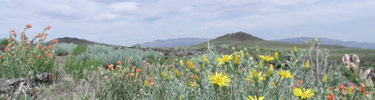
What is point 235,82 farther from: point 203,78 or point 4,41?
point 4,41

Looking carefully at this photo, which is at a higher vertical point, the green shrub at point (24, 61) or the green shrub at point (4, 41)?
the green shrub at point (4, 41)

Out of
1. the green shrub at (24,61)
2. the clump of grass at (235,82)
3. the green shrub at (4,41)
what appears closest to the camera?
the clump of grass at (235,82)

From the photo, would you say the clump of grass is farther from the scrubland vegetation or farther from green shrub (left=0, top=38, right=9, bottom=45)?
green shrub (left=0, top=38, right=9, bottom=45)

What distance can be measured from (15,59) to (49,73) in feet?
1.78

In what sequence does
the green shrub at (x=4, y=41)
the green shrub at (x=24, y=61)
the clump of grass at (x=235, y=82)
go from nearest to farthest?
the clump of grass at (x=235, y=82)
the green shrub at (x=24, y=61)
the green shrub at (x=4, y=41)

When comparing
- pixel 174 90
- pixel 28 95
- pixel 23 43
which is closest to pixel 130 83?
pixel 174 90

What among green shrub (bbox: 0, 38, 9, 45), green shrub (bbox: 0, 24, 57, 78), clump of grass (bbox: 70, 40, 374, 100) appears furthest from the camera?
green shrub (bbox: 0, 38, 9, 45)

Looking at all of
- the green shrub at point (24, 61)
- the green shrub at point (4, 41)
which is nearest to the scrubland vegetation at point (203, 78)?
the green shrub at point (24, 61)

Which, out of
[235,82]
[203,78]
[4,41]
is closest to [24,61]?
[203,78]

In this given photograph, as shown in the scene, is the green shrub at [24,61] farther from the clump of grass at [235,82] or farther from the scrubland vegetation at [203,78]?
the clump of grass at [235,82]

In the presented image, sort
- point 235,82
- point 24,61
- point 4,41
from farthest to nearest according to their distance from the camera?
point 4,41 → point 24,61 → point 235,82

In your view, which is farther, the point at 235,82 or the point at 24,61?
the point at 24,61

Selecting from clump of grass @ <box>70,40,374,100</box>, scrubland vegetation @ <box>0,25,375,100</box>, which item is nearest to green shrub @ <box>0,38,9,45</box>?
scrubland vegetation @ <box>0,25,375,100</box>

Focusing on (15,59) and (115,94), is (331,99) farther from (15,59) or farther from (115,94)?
(15,59)
